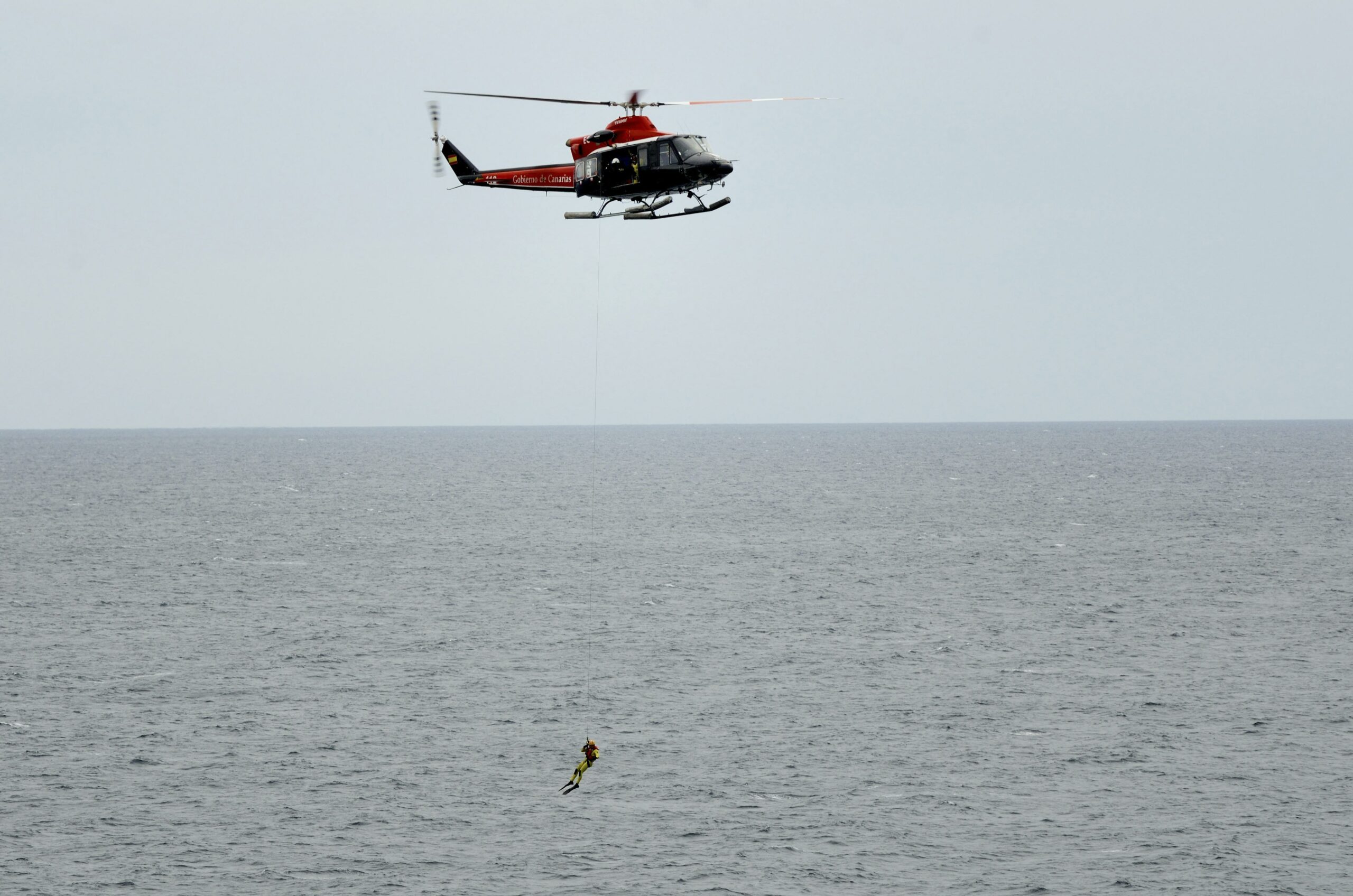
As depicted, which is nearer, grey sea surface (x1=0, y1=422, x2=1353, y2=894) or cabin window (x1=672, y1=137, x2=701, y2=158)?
cabin window (x1=672, y1=137, x2=701, y2=158)

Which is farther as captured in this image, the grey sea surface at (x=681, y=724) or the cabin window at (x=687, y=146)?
the grey sea surface at (x=681, y=724)

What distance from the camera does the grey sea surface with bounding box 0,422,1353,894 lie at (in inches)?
1991

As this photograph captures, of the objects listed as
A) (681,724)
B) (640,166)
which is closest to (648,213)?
(640,166)

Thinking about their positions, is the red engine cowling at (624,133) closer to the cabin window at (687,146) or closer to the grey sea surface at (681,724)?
the cabin window at (687,146)

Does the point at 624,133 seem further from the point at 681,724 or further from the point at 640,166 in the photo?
the point at 681,724

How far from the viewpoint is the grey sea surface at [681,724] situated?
50.6m

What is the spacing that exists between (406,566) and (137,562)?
26736 millimetres

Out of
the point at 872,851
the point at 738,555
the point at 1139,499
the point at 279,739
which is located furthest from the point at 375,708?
the point at 1139,499

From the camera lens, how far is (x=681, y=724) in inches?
2670

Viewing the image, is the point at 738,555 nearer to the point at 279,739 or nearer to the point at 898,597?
the point at 898,597

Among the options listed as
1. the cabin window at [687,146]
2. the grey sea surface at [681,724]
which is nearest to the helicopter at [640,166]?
the cabin window at [687,146]

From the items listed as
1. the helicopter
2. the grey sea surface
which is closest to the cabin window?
the helicopter

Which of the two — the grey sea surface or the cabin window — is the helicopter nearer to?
the cabin window

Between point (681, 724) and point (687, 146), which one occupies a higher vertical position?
point (687, 146)
